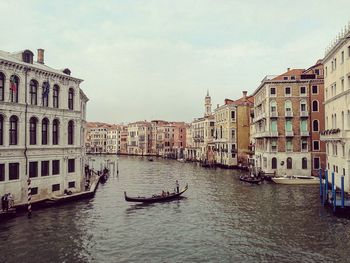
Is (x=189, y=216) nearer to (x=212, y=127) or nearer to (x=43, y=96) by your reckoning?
(x=43, y=96)

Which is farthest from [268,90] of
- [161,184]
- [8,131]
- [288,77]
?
[8,131]

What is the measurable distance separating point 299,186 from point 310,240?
18.8 m

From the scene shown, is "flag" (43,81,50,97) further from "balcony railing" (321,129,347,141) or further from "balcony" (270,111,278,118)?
"balcony" (270,111,278,118)

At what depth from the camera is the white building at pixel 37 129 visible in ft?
70.7

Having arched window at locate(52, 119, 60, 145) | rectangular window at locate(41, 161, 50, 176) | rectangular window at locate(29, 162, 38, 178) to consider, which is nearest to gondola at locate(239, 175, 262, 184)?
arched window at locate(52, 119, 60, 145)

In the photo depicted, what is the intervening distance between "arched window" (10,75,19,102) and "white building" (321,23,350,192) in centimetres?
2326

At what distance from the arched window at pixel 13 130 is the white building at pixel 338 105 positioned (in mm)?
23149

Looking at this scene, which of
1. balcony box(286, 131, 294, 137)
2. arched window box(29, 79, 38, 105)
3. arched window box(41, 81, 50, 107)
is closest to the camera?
arched window box(29, 79, 38, 105)

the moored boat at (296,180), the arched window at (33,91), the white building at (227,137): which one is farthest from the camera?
the white building at (227,137)

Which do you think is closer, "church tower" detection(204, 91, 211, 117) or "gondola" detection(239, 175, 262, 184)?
"gondola" detection(239, 175, 262, 184)

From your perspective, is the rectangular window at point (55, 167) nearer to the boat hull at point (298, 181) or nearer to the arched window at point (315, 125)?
the boat hull at point (298, 181)

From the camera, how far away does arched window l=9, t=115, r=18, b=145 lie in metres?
22.0

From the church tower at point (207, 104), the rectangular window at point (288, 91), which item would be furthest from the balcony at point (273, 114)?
the church tower at point (207, 104)

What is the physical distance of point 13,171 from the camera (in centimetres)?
2181
